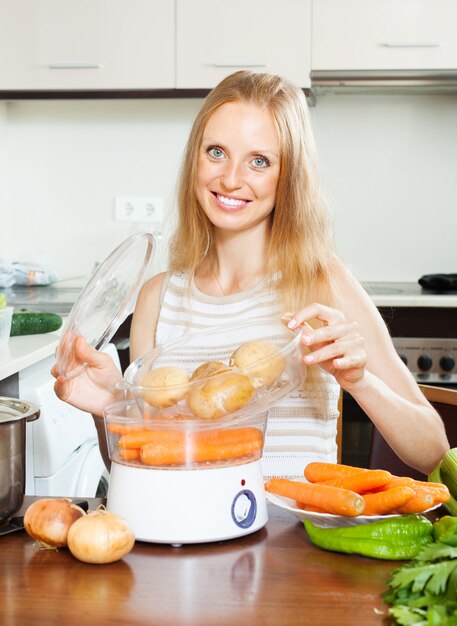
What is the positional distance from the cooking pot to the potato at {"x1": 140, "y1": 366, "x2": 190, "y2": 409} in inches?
6.0

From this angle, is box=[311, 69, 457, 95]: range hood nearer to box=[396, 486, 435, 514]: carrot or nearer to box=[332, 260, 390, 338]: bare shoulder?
box=[332, 260, 390, 338]: bare shoulder

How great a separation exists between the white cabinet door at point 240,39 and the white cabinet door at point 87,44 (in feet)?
0.18

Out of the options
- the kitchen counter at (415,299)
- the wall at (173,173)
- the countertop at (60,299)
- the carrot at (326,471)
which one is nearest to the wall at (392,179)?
the wall at (173,173)

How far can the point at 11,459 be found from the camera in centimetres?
101

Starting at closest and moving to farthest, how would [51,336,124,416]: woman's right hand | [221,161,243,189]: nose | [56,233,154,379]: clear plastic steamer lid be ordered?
[56,233,154,379]: clear plastic steamer lid, [51,336,124,416]: woman's right hand, [221,161,243,189]: nose

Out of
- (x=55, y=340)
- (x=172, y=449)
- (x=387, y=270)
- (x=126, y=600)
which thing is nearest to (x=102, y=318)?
(x=172, y=449)

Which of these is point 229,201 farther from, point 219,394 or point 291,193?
point 219,394

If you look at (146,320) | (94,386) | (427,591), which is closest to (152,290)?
(146,320)

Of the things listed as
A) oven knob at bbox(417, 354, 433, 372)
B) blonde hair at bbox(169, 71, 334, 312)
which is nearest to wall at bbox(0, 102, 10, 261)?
oven knob at bbox(417, 354, 433, 372)

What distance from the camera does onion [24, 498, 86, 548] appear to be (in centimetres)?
95

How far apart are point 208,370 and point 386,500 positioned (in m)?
0.23

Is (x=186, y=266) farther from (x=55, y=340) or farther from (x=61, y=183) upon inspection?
(x=61, y=183)

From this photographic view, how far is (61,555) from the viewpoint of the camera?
3.13 ft

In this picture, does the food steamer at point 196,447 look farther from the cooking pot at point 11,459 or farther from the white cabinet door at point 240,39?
the white cabinet door at point 240,39
